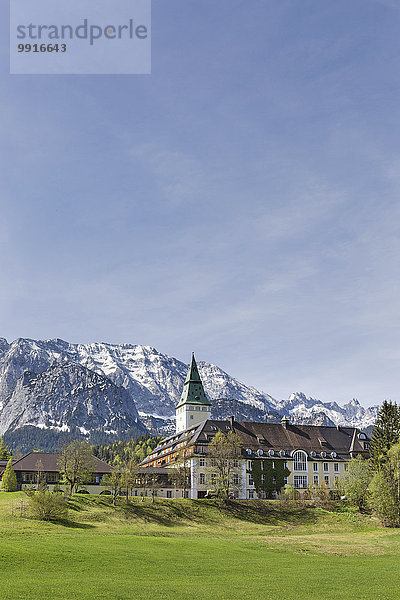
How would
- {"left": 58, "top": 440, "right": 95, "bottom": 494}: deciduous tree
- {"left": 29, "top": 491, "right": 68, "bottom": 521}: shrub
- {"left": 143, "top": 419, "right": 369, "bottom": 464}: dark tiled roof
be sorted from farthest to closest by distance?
{"left": 143, "top": 419, "right": 369, "bottom": 464}: dark tiled roof, {"left": 58, "top": 440, "right": 95, "bottom": 494}: deciduous tree, {"left": 29, "top": 491, "right": 68, "bottom": 521}: shrub

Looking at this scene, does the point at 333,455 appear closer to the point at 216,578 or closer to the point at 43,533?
the point at 43,533

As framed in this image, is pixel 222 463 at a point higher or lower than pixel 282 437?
lower

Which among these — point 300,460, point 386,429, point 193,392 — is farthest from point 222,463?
point 193,392

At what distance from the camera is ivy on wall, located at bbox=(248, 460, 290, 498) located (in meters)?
112

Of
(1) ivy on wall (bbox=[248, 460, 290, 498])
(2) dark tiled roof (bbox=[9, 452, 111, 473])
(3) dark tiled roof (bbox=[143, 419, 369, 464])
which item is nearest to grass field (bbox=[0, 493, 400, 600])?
(2) dark tiled roof (bbox=[9, 452, 111, 473])

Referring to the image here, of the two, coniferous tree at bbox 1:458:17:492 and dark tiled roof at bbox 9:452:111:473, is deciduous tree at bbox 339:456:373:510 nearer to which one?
dark tiled roof at bbox 9:452:111:473

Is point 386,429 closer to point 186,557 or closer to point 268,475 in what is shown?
point 268,475

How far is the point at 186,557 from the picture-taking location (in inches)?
2002

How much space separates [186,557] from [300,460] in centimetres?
7320

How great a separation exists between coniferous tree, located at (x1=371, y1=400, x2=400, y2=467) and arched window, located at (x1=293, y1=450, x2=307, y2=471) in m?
16.8

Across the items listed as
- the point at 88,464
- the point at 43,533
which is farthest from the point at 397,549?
the point at 88,464

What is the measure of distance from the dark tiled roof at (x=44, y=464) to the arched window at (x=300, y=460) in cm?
3852

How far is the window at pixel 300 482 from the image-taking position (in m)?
117

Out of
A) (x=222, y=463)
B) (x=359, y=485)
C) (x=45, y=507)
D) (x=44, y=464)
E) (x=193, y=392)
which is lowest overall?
(x=359, y=485)
